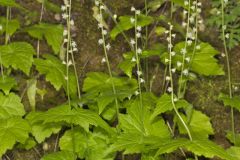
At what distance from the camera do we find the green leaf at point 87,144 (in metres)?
3.30

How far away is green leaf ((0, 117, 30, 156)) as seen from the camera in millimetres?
3001

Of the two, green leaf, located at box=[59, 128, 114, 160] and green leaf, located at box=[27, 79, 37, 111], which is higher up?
green leaf, located at box=[27, 79, 37, 111]

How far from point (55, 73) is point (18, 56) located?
302mm

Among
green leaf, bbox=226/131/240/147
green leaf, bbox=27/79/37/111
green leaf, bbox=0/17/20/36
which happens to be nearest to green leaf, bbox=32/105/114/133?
green leaf, bbox=27/79/37/111

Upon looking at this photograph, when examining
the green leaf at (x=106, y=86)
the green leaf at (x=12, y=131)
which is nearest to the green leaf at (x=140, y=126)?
the green leaf at (x=106, y=86)

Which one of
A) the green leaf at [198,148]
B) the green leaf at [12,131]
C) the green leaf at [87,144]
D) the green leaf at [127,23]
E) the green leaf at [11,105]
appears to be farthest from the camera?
the green leaf at [127,23]

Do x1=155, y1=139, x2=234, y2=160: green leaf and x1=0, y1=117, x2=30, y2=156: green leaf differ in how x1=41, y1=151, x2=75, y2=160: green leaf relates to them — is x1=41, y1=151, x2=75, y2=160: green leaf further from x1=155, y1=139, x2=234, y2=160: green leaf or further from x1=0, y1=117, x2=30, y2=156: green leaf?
x1=155, y1=139, x2=234, y2=160: green leaf

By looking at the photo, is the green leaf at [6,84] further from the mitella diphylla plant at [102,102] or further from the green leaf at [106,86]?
the green leaf at [106,86]

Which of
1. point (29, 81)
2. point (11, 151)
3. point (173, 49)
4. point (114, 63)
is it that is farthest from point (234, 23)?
point (11, 151)

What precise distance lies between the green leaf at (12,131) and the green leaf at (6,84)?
0.73ft

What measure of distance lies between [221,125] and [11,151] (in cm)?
173

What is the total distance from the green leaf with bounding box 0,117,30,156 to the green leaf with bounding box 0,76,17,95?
0.22m

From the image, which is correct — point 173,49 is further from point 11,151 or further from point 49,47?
point 11,151

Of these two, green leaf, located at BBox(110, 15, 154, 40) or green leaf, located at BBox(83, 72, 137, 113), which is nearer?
green leaf, located at BBox(83, 72, 137, 113)
